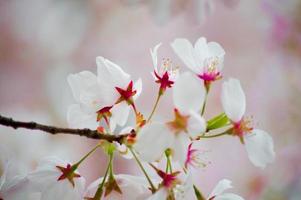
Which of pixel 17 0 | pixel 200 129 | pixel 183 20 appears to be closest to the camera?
pixel 200 129

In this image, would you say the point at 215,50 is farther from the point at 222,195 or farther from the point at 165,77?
the point at 222,195

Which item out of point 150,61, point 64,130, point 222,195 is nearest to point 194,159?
point 222,195

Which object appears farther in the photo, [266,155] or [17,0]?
[17,0]

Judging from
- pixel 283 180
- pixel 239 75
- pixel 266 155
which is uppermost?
pixel 239 75

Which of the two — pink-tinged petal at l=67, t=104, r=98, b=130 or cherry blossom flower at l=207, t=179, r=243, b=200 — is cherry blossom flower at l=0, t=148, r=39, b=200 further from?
cherry blossom flower at l=207, t=179, r=243, b=200

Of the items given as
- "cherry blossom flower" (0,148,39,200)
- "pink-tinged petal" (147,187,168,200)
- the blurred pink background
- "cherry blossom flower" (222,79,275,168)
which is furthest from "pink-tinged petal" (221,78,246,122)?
the blurred pink background

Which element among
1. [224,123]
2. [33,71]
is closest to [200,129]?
[224,123]

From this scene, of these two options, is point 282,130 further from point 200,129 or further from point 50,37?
point 200,129
